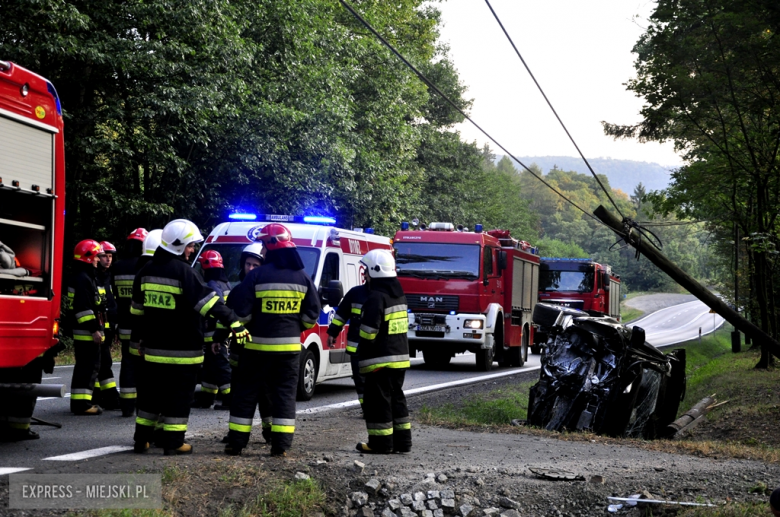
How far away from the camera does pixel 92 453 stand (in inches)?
281

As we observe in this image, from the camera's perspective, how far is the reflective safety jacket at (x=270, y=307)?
7.25 metres

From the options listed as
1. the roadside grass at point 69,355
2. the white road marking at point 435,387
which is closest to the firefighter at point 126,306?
the white road marking at point 435,387

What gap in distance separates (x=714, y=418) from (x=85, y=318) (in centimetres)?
891

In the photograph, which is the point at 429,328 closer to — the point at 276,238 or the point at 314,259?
the point at 314,259

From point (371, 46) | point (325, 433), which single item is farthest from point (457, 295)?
point (371, 46)

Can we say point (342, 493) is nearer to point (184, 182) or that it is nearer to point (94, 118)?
point (94, 118)

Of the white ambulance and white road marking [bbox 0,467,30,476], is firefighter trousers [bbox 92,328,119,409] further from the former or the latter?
white road marking [bbox 0,467,30,476]

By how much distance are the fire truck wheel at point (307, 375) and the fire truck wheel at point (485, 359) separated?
7611mm

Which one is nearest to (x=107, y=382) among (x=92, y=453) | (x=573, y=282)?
(x=92, y=453)

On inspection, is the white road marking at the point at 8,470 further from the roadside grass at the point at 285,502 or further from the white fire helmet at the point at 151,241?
the white fire helmet at the point at 151,241

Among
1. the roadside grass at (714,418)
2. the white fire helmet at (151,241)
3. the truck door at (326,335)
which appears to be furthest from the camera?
the truck door at (326,335)

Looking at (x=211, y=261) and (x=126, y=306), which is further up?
(x=211, y=261)

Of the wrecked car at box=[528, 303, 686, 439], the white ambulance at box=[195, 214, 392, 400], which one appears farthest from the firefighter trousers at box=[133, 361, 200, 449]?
the wrecked car at box=[528, 303, 686, 439]

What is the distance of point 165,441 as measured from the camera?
697 cm
